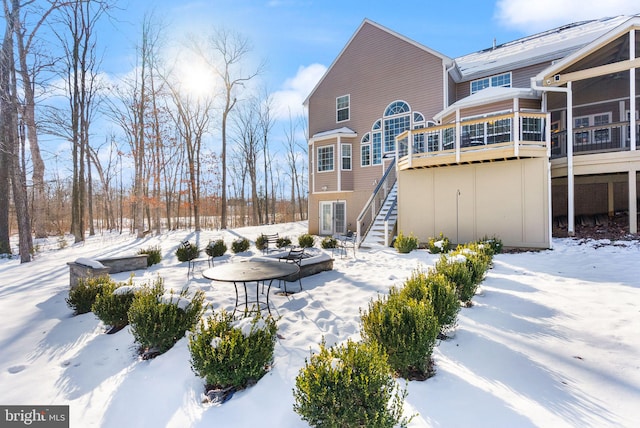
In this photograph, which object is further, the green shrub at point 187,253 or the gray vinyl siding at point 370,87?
the gray vinyl siding at point 370,87

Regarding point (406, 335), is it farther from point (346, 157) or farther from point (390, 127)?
point (346, 157)

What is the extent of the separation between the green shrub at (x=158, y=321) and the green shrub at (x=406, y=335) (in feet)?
7.16

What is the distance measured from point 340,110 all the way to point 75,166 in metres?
13.6

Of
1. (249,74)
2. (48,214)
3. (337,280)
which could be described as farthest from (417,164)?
(48,214)

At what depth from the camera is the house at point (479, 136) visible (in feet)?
30.0

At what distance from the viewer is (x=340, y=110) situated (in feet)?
53.1

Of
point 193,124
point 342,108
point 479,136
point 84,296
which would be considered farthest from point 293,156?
point 84,296

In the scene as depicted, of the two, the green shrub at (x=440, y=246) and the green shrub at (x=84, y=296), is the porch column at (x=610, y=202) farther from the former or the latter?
the green shrub at (x=84, y=296)

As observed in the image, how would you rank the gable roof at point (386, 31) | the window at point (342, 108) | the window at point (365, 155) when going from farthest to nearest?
the window at point (342, 108) < the window at point (365, 155) < the gable roof at point (386, 31)

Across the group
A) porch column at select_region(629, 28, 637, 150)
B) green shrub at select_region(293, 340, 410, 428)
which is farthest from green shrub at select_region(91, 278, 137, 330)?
porch column at select_region(629, 28, 637, 150)

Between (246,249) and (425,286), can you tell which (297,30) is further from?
(425,286)

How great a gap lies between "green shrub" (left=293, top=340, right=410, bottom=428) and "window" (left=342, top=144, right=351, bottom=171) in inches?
538

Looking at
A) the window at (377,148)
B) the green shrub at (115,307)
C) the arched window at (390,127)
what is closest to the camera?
the green shrub at (115,307)

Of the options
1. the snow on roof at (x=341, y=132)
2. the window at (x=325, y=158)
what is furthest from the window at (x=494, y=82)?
the window at (x=325, y=158)
